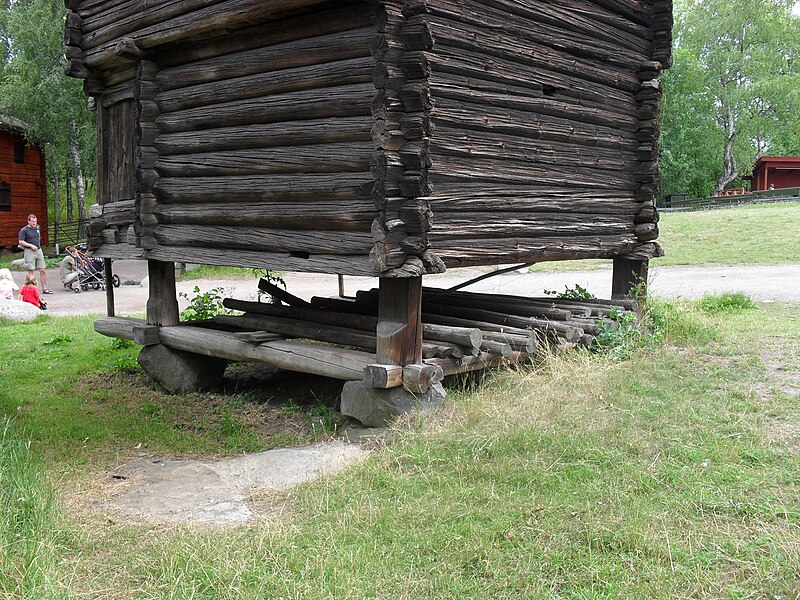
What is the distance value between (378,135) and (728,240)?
1977cm

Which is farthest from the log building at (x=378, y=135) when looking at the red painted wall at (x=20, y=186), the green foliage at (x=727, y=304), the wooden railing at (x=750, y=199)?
the wooden railing at (x=750, y=199)

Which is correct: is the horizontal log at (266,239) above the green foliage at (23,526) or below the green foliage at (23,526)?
above

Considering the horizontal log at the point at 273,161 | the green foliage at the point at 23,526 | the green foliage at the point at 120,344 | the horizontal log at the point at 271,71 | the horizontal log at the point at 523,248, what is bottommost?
the green foliage at the point at 120,344

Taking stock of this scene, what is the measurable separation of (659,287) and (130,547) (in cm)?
1365

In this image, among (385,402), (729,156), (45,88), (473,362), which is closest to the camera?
(385,402)

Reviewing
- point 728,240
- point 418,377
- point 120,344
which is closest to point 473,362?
point 418,377

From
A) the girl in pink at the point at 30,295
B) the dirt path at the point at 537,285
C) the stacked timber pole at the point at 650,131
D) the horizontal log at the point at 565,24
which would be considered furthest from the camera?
the girl in pink at the point at 30,295

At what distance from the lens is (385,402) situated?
254 inches

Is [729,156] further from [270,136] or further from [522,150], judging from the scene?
[270,136]

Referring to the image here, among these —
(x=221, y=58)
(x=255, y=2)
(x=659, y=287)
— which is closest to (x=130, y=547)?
(x=255, y=2)

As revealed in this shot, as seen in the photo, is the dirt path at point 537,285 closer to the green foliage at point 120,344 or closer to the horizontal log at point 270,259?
the green foliage at point 120,344

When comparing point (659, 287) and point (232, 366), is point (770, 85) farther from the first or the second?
point (232, 366)

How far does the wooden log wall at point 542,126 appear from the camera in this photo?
6.66 meters

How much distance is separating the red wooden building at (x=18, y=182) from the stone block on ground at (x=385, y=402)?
25.4m
